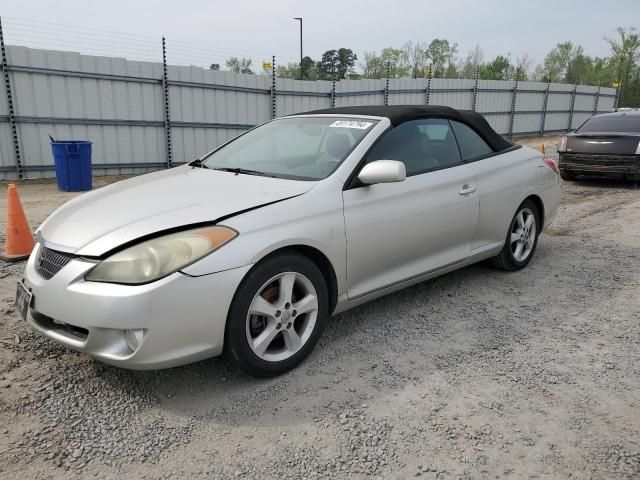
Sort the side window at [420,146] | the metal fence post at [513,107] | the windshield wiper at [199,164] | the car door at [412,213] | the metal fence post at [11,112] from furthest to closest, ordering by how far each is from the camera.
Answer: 1. the metal fence post at [513,107]
2. the metal fence post at [11,112]
3. the windshield wiper at [199,164]
4. the side window at [420,146]
5. the car door at [412,213]

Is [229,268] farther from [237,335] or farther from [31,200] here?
[31,200]

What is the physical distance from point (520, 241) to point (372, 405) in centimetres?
288

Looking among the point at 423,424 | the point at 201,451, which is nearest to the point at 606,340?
the point at 423,424

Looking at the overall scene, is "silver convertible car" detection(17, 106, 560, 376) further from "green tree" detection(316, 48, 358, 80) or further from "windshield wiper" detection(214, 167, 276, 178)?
"green tree" detection(316, 48, 358, 80)

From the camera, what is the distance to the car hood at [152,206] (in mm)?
2721

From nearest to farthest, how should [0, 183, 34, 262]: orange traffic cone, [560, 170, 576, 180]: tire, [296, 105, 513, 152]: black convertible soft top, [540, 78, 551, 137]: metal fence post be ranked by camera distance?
[296, 105, 513, 152]: black convertible soft top < [0, 183, 34, 262]: orange traffic cone < [560, 170, 576, 180]: tire < [540, 78, 551, 137]: metal fence post

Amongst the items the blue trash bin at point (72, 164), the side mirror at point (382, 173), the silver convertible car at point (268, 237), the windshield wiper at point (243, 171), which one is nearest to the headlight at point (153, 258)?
the silver convertible car at point (268, 237)

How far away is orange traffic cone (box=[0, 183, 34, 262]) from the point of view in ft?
16.5

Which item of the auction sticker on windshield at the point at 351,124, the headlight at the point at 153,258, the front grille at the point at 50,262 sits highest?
the auction sticker on windshield at the point at 351,124

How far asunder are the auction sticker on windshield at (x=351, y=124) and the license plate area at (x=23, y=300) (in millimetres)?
2316

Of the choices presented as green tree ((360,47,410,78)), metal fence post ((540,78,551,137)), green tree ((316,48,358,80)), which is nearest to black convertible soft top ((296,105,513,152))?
metal fence post ((540,78,551,137))

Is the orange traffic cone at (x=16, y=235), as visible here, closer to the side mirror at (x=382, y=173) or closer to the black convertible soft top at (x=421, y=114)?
the black convertible soft top at (x=421, y=114)

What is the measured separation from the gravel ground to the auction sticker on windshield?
1.40 metres

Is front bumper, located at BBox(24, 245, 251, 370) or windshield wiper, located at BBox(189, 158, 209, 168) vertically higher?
windshield wiper, located at BBox(189, 158, 209, 168)
